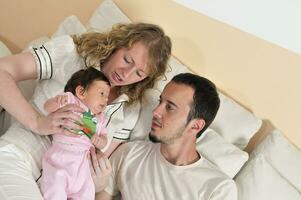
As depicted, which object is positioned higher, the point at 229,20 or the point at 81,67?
the point at 229,20

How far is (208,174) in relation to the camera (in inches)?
65.2

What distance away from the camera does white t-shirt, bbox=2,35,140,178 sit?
5.12 feet

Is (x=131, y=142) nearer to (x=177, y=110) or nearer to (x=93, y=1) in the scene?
(x=177, y=110)

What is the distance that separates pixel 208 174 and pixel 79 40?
0.76 m

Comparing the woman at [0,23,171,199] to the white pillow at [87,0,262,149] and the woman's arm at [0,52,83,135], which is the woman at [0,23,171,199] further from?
the white pillow at [87,0,262,149]

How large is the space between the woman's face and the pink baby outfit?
10.0 inches

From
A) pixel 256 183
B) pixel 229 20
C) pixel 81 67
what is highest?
pixel 229 20

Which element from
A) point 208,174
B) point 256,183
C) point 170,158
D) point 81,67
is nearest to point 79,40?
point 81,67

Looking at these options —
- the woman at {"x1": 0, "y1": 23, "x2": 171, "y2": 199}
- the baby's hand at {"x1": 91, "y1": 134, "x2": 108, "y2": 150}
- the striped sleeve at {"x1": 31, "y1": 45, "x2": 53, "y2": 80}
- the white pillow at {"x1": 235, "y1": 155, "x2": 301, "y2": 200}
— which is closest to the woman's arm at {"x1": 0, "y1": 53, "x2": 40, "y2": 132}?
the woman at {"x1": 0, "y1": 23, "x2": 171, "y2": 199}

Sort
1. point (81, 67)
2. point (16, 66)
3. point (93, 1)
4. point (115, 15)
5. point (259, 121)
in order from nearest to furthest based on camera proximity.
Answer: point (16, 66) < point (81, 67) < point (259, 121) < point (115, 15) < point (93, 1)

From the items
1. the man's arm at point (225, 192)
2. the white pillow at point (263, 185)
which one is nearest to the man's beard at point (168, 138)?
the man's arm at point (225, 192)

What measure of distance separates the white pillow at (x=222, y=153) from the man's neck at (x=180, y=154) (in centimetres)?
10

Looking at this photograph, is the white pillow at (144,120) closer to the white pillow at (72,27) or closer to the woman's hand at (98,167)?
the woman's hand at (98,167)

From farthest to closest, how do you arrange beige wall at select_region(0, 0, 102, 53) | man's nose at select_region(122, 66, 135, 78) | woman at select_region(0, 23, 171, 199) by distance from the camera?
1. beige wall at select_region(0, 0, 102, 53)
2. man's nose at select_region(122, 66, 135, 78)
3. woman at select_region(0, 23, 171, 199)
